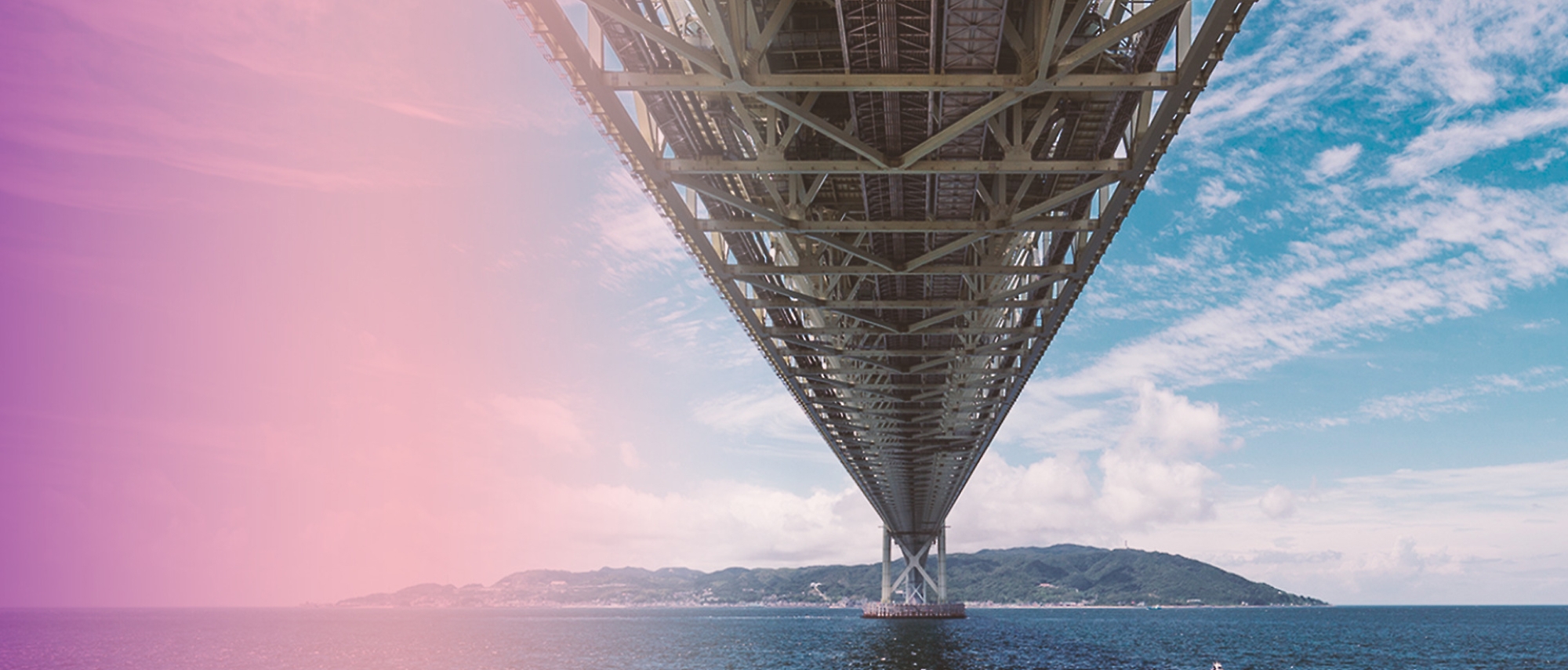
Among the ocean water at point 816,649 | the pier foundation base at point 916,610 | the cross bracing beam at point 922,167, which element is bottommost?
the ocean water at point 816,649

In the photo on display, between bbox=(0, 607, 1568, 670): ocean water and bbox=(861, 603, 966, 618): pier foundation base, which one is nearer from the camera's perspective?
bbox=(0, 607, 1568, 670): ocean water

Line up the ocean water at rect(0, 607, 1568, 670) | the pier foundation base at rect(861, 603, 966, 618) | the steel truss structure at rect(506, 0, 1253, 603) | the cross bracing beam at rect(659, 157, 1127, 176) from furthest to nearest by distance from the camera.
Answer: the pier foundation base at rect(861, 603, 966, 618), the ocean water at rect(0, 607, 1568, 670), the cross bracing beam at rect(659, 157, 1127, 176), the steel truss structure at rect(506, 0, 1253, 603)

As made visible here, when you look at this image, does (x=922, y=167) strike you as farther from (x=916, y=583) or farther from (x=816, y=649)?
(x=916, y=583)

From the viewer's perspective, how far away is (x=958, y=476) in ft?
244

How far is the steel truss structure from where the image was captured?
541 inches

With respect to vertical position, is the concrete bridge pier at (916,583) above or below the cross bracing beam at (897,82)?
below

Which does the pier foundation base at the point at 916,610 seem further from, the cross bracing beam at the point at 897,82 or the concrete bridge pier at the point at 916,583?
the cross bracing beam at the point at 897,82

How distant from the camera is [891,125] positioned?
55.3 ft

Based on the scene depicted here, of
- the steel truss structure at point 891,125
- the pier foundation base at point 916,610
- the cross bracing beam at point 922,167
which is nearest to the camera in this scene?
the steel truss structure at point 891,125

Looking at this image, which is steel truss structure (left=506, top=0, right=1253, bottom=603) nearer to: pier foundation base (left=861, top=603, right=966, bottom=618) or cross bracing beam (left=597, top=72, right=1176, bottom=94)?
cross bracing beam (left=597, top=72, right=1176, bottom=94)

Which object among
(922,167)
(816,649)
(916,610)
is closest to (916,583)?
(916,610)

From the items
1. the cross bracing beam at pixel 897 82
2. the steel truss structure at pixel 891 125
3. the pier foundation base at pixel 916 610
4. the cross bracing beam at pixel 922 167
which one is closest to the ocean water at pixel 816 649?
the pier foundation base at pixel 916 610

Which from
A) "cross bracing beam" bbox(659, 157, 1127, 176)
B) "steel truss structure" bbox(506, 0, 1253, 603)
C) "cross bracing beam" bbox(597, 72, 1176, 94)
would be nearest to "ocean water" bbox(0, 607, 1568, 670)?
"steel truss structure" bbox(506, 0, 1253, 603)

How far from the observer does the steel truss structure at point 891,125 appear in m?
13.7
